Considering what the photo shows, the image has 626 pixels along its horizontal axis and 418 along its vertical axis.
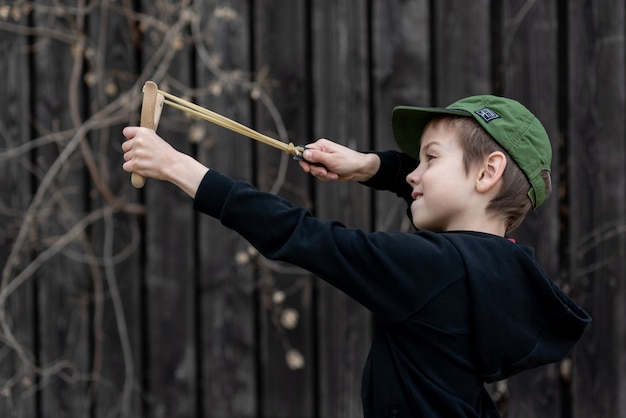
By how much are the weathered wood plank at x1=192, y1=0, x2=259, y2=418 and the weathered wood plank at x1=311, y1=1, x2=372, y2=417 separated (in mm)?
258

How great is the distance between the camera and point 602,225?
2.73 metres

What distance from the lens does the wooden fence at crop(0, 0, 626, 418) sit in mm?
2738

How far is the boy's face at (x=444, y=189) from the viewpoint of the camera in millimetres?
1691

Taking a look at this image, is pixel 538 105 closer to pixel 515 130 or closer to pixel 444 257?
pixel 515 130

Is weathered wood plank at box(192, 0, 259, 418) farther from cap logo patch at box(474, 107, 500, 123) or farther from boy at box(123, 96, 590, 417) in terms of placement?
cap logo patch at box(474, 107, 500, 123)

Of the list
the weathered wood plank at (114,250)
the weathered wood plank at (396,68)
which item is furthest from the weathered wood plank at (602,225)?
the weathered wood plank at (114,250)

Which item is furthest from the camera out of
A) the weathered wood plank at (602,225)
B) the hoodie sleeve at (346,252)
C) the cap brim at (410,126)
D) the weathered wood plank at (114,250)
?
the weathered wood plank at (114,250)

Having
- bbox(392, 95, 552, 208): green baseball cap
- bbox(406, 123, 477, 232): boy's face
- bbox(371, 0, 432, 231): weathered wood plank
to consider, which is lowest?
bbox(406, 123, 477, 232): boy's face

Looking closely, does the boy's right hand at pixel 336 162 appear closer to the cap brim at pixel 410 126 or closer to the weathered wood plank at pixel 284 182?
the cap brim at pixel 410 126

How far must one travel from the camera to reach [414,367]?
1.62 metres

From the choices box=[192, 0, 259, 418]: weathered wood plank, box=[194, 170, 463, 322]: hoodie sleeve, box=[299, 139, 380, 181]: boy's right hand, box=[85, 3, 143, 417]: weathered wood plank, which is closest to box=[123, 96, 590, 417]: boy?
box=[194, 170, 463, 322]: hoodie sleeve

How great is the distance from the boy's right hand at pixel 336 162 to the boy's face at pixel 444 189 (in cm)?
27

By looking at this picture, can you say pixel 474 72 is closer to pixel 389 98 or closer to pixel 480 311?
pixel 389 98

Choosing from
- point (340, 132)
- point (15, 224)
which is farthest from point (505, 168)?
point (15, 224)
